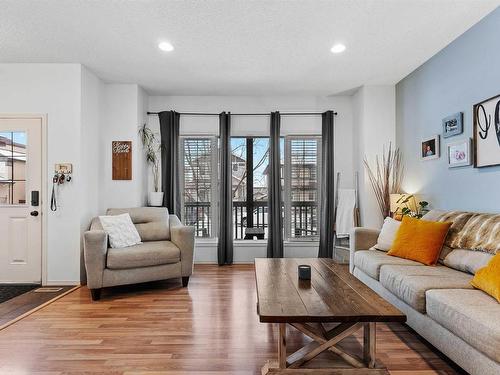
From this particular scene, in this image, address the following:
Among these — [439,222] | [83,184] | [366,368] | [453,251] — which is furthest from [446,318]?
[83,184]

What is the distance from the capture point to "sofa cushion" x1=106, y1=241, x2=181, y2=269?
11.4ft

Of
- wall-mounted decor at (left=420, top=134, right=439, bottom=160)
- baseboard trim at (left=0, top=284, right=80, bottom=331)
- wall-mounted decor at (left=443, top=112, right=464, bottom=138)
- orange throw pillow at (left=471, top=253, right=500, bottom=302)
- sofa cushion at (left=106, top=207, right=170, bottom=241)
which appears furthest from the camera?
sofa cushion at (left=106, top=207, right=170, bottom=241)

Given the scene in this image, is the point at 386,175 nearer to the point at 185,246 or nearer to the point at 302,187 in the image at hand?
the point at 302,187

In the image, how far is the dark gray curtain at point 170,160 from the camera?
196 inches

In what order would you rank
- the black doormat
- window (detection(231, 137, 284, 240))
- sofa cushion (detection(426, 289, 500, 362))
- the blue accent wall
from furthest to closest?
window (detection(231, 137, 284, 240)), the black doormat, the blue accent wall, sofa cushion (detection(426, 289, 500, 362))

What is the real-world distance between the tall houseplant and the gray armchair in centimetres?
264

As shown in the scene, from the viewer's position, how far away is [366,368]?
1.92 metres

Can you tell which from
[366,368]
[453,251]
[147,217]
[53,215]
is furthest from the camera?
[147,217]

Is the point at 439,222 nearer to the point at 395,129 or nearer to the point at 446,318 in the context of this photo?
the point at 446,318

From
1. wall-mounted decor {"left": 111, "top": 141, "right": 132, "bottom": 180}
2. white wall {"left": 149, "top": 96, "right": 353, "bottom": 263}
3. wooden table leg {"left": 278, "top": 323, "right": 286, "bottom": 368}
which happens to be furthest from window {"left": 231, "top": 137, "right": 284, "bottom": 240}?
wooden table leg {"left": 278, "top": 323, "right": 286, "bottom": 368}

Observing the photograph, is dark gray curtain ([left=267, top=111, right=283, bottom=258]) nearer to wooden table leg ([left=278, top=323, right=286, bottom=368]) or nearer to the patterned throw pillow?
the patterned throw pillow

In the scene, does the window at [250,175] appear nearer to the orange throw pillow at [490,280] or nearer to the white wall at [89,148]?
the white wall at [89,148]

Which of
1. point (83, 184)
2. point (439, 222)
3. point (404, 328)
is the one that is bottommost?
point (404, 328)

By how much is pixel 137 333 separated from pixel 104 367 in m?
0.51
